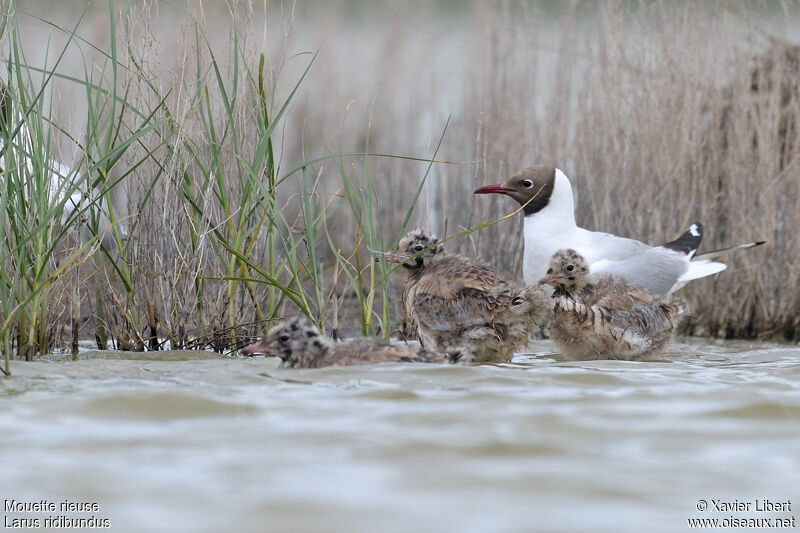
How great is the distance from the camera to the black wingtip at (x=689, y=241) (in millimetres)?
7332

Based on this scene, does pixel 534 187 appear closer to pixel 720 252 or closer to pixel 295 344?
pixel 720 252

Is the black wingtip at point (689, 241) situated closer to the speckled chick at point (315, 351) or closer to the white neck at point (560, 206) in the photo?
the white neck at point (560, 206)

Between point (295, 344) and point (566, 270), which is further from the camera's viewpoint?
point (566, 270)

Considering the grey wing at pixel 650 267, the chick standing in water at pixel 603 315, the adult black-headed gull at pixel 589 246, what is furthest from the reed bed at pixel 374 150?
the grey wing at pixel 650 267

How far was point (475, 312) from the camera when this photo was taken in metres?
5.80

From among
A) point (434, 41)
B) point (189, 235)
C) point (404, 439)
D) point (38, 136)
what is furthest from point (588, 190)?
point (404, 439)

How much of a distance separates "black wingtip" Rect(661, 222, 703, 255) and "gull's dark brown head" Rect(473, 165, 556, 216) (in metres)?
0.88

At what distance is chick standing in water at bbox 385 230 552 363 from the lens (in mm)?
5801

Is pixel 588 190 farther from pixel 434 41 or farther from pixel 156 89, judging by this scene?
pixel 156 89

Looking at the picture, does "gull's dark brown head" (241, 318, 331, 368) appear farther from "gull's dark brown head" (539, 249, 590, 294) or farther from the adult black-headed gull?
the adult black-headed gull

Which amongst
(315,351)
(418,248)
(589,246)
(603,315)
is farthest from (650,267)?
(315,351)

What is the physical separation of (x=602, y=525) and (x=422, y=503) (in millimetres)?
470

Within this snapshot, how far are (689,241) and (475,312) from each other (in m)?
2.28

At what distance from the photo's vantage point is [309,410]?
3984 mm
